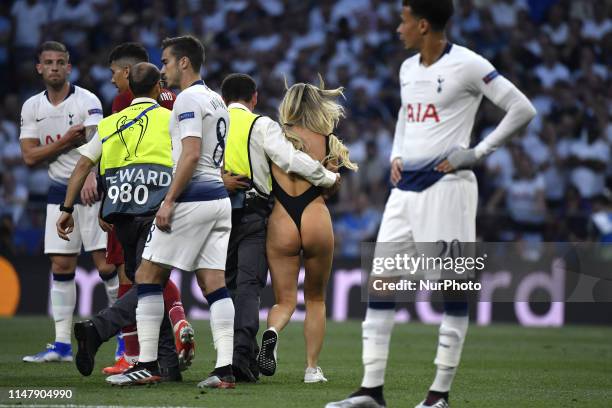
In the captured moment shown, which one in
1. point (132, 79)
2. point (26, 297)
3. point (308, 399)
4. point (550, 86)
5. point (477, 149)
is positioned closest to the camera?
point (477, 149)

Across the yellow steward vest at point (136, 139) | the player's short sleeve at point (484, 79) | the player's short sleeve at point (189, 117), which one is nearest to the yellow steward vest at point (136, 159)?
the yellow steward vest at point (136, 139)

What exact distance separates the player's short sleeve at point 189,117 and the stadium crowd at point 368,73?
1084 cm

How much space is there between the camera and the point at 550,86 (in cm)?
2194

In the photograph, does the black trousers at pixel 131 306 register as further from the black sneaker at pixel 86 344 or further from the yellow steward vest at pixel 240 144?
the yellow steward vest at pixel 240 144

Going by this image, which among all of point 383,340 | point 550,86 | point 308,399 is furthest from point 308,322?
point 550,86

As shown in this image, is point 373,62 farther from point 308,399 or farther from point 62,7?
point 308,399

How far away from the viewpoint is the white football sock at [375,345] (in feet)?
23.6

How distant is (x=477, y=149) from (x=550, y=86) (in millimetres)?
15368

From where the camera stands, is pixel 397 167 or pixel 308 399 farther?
pixel 308 399

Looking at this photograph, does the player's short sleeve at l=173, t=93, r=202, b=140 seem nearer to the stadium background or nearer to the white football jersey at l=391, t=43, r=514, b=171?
the white football jersey at l=391, t=43, r=514, b=171

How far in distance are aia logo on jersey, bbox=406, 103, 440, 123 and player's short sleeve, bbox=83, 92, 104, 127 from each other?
448 centimetres

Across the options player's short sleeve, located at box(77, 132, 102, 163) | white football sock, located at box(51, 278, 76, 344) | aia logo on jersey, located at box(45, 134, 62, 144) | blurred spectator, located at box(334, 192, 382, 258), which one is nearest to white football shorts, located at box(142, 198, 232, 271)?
player's short sleeve, located at box(77, 132, 102, 163)

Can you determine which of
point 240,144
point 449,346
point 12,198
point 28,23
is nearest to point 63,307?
point 240,144

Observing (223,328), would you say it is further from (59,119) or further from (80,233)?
(59,119)
